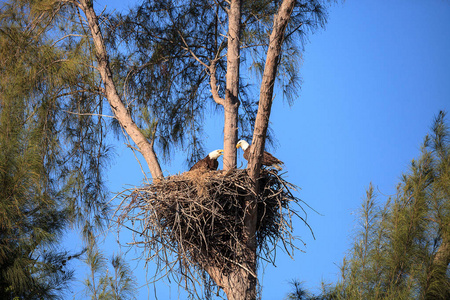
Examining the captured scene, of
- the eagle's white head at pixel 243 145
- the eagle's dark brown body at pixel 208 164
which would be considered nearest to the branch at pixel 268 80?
the eagle's dark brown body at pixel 208 164

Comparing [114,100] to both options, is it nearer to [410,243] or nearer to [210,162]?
[210,162]

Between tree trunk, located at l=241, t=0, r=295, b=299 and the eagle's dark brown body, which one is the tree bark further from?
tree trunk, located at l=241, t=0, r=295, b=299

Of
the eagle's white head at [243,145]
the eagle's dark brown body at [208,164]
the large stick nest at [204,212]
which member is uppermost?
the eagle's white head at [243,145]

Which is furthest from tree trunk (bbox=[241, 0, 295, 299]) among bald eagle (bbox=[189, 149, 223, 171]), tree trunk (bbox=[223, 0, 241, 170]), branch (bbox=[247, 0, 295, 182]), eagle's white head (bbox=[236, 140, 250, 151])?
eagle's white head (bbox=[236, 140, 250, 151])

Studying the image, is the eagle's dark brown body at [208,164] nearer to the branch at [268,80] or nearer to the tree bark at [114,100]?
the tree bark at [114,100]

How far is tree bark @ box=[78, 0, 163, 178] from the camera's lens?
4.07m

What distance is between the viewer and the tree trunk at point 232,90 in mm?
3897

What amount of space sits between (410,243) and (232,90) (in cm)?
198

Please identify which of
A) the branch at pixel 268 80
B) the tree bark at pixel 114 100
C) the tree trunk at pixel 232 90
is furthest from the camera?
the tree bark at pixel 114 100

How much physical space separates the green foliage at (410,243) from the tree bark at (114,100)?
1.79 metres

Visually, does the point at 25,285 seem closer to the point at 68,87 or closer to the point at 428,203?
the point at 68,87

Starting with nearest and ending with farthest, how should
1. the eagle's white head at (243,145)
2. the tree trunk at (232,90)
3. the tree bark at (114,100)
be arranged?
the tree trunk at (232,90) < the tree bark at (114,100) < the eagle's white head at (243,145)

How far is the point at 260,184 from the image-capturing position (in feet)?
11.9

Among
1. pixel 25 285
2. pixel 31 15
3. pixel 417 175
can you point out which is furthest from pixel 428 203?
pixel 31 15
